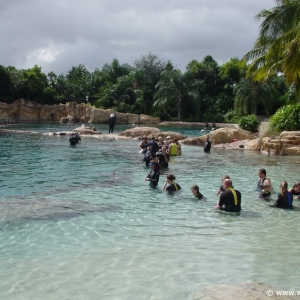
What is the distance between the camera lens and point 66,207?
9898mm

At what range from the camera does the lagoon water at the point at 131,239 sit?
18.5 ft

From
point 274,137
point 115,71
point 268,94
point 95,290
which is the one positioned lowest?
point 95,290

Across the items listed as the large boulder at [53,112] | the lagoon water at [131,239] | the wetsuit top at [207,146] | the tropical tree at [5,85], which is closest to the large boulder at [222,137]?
the wetsuit top at [207,146]

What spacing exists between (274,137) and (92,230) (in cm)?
1743

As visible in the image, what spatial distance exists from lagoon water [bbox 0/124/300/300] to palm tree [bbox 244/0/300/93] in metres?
4.74

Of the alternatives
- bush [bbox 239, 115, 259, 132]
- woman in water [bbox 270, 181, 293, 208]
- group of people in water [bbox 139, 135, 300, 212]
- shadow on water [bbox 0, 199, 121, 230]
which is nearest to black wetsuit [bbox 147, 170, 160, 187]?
group of people in water [bbox 139, 135, 300, 212]

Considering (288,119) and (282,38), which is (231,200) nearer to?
(282,38)

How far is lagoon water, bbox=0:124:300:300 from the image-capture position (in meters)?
5.63

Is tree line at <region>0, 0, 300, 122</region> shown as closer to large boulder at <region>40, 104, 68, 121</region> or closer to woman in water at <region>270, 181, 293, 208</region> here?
large boulder at <region>40, 104, 68, 121</region>

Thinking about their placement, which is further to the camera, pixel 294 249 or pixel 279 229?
pixel 279 229

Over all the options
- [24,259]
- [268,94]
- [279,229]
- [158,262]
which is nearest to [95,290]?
[158,262]

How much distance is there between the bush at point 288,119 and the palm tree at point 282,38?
4.97ft

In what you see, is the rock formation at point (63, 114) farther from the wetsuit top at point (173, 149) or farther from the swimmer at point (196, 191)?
the swimmer at point (196, 191)

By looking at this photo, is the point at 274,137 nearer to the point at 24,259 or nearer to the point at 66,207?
the point at 66,207
